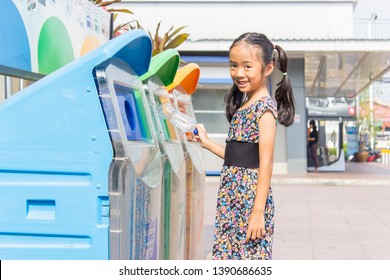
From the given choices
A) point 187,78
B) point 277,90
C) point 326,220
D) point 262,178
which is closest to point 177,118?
point 277,90

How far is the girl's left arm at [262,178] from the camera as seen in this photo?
328 centimetres

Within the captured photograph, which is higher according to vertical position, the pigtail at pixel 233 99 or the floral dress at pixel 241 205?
the pigtail at pixel 233 99

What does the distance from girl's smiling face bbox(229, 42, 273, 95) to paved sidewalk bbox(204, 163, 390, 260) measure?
3844 millimetres

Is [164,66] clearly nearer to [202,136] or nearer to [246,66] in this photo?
[202,136]

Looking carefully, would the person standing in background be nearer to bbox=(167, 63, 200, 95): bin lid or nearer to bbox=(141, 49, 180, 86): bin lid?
bbox=(167, 63, 200, 95): bin lid

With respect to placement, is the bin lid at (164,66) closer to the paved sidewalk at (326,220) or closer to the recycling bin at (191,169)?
the recycling bin at (191,169)

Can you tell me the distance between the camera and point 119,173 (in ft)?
9.58

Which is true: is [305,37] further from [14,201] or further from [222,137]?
[14,201]

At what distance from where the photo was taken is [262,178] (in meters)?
3.28

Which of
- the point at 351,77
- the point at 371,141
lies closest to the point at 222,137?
the point at 351,77

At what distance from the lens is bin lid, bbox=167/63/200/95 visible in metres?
5.13

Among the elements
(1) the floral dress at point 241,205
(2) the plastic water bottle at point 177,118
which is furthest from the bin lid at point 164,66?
(1) the floral dress at point 241,205

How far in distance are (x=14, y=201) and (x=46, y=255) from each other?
27 centimetres

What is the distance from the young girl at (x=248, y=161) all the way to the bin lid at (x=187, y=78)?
1.52 metres
